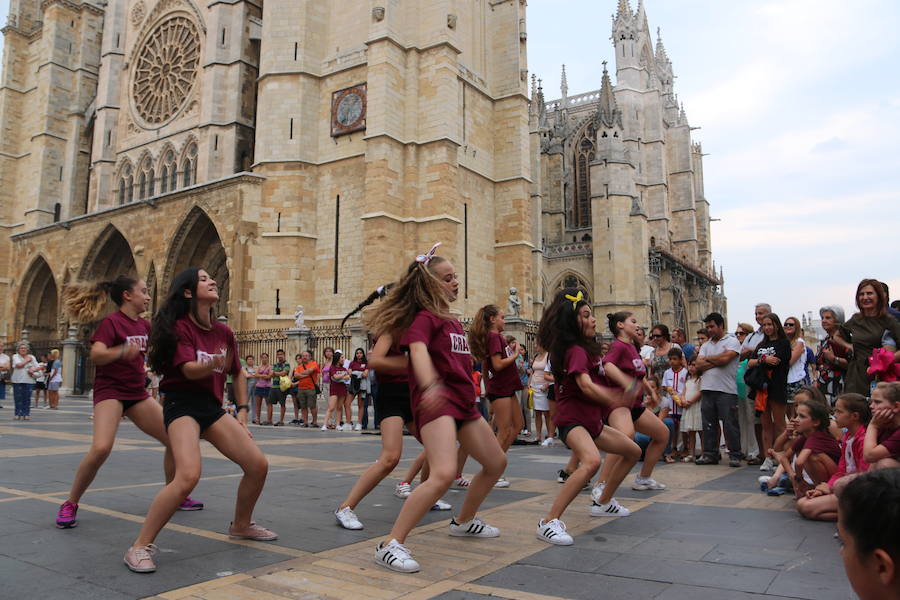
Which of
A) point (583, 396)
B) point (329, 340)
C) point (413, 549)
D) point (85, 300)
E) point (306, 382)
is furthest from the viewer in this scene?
point (329, 340)

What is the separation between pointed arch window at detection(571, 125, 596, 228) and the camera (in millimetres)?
41312

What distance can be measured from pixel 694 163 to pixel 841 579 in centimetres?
5358

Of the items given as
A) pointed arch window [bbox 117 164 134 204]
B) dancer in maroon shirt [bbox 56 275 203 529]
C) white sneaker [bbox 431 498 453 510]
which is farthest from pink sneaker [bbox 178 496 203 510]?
pointed arch window [bbox 117 164 134 204]

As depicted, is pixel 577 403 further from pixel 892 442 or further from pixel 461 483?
pixel 461 483

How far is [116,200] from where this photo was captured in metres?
29.4

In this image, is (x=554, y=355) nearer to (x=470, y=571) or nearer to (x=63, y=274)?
(x=470, y=571)

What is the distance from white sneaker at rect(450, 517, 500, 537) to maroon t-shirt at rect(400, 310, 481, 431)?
0.77 m

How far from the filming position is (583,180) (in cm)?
4194

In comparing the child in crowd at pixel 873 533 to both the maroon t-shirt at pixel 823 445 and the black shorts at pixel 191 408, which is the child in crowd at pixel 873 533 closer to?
the black shorts at pixel 191 408

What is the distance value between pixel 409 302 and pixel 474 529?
1465mm

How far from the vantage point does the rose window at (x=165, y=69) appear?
27906 mm

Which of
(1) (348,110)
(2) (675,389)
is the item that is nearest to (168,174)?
(1) (348,110)

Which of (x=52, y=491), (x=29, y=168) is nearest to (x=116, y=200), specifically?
(x=29, y=168)

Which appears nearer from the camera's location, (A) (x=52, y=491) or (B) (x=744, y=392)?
(A) (x=52, y=491)
